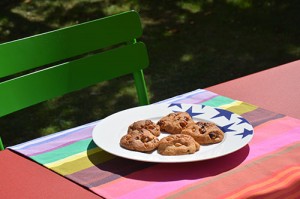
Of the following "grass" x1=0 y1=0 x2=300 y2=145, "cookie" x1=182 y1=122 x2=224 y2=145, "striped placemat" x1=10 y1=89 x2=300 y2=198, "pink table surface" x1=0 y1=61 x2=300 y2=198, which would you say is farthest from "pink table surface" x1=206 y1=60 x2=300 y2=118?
"grass" x1=0 y1=0 x2=300 y2=145

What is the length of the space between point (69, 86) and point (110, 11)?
392 centimetres

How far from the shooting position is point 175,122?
1.72 metres

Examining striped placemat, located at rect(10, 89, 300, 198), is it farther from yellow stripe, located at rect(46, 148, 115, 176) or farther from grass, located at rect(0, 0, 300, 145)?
grass, located at rect(0, 0, 300, 145)

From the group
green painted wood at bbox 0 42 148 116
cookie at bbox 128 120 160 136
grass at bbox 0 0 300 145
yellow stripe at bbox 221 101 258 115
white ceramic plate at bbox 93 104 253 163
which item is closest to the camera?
white ceramic plate at bbox 93 104 253 163

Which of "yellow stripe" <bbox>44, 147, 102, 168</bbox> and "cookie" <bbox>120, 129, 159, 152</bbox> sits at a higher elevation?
"cookie" <bbox>120, 129, 159, 152</bbox>

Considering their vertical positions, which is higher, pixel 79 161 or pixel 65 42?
pixel 65 42

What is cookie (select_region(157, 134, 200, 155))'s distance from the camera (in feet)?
5.17

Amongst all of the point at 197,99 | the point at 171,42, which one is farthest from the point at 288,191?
the point at 171,42

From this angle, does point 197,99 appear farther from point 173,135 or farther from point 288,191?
point 288,191

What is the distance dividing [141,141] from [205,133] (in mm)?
166

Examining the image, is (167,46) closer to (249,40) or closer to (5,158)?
(249,40)

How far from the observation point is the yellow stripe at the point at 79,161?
1.59 meters

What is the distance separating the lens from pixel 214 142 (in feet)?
5.40

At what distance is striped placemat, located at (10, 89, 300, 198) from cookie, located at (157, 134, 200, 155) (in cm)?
3
